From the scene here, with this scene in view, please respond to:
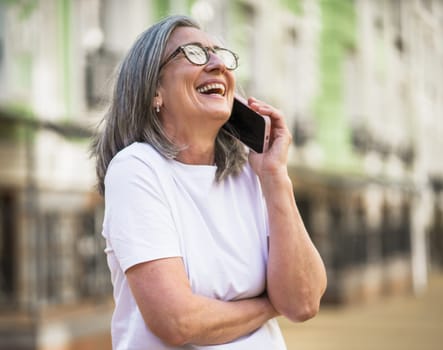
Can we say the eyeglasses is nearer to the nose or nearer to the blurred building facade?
the nose

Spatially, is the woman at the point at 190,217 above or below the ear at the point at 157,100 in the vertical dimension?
below

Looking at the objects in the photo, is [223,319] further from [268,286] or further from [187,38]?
[187,38]

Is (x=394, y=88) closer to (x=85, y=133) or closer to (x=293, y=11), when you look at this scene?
(x=293, y=11)

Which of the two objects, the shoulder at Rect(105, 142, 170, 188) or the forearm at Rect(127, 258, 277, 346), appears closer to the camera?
the forearm at Rect(127, 258, 277, 346)

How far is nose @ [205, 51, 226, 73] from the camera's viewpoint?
2.28m

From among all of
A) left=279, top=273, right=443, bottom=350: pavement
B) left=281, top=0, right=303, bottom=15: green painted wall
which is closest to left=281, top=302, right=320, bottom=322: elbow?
left=279, top=273, right=443, bottom=350: pavement

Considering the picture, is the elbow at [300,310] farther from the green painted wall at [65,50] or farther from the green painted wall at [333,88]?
the green painted wall at [333,88]

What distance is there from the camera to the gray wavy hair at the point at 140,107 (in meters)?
2.24

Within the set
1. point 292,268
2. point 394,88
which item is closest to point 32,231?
point 292,268

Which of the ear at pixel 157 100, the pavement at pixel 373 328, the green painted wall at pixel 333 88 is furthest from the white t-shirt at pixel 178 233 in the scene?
the green painted wall at pixel 333 88

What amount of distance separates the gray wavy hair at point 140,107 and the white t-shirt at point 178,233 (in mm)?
54

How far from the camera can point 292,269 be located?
222cm

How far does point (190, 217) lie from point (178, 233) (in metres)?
0.05

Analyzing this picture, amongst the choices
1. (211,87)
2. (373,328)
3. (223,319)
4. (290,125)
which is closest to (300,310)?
(223,319)
